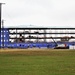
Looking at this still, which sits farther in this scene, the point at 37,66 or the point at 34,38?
the point at 34,38

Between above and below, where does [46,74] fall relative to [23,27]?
below

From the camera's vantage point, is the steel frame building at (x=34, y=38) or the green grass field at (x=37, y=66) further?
the steel frame building at (x=34, y=38)

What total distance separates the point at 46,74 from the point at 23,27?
133 metres

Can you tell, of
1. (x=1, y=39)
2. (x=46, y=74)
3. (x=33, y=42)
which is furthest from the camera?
(x=33, y=42)

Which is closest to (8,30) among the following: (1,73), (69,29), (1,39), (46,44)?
(1,39)

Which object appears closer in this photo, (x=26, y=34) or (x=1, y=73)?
(x=1, y=73)

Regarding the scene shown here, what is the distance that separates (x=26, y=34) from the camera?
162m

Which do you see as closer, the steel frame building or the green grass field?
the green grass field

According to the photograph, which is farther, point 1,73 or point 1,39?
point 1,39

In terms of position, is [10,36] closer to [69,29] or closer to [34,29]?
[34,29]

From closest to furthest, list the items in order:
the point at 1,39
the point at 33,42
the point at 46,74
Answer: the point at 46,74 < the point at 1,39 < the point at 33,42

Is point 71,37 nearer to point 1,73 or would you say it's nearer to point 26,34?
point 26,34

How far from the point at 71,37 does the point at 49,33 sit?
1025cm

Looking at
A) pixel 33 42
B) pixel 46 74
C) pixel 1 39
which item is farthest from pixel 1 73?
pixel 33 42
